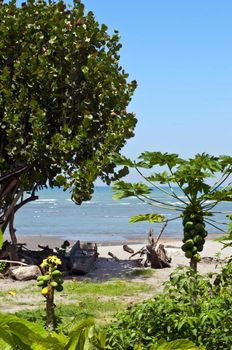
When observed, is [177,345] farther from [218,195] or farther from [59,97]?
[59,97]

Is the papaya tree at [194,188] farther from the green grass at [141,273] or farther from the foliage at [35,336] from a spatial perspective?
the green grass at [141,273]

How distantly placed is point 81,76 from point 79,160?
263cm

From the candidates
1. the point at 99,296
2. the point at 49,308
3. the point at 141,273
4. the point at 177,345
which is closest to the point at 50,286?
the point at 49,308

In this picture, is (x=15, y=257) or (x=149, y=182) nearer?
(x=149, y=182)

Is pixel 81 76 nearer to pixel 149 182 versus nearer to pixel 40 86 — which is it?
pixel 40 86

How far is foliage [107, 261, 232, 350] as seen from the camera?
4441 mm

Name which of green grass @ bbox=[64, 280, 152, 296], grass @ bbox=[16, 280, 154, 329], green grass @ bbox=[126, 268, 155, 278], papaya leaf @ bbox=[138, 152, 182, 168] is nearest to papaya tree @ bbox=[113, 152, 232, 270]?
papaya leaf @ bbox=[138, 152, 182, 168]

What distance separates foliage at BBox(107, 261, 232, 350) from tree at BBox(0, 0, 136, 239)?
12228 mm

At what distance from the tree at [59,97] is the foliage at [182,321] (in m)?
12.2

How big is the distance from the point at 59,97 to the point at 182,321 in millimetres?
14060

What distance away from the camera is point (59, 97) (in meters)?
17.8

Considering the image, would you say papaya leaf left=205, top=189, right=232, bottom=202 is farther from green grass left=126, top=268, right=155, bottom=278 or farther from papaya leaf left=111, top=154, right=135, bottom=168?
green grass left=126, top=268, right=155, bottom=278

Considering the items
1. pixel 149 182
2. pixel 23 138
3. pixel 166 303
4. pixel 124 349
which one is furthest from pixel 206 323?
pixel 23 138

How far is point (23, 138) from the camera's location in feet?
58.1
